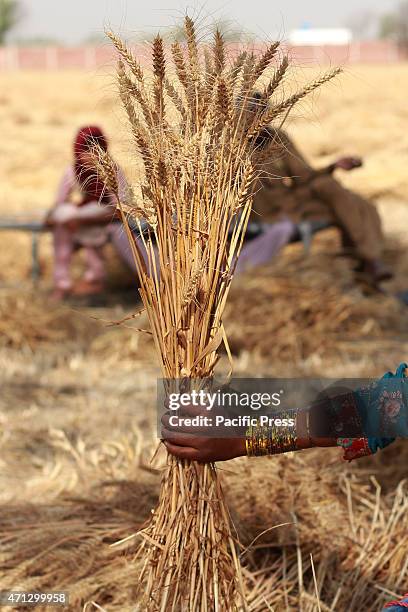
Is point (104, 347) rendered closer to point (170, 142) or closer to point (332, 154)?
point (170, 142)

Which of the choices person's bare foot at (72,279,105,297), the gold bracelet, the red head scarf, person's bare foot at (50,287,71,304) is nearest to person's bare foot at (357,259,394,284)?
person's bare foot at (72,279,105,297)

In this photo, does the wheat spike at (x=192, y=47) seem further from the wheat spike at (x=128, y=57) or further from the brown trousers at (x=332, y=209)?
the brown trousers at (x=332, y=209)

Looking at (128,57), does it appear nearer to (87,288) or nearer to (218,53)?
(218,53)

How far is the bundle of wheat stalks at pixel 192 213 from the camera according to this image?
139 centimetres

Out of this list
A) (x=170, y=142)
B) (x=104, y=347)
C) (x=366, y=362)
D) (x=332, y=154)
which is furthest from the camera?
(x=332, y=154)

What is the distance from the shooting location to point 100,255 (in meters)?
5.62

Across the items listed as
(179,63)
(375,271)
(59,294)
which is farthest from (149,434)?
(375,271)

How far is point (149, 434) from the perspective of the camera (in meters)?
3.05

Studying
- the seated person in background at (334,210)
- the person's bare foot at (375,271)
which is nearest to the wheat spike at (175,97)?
the seated person in background at (334,210)

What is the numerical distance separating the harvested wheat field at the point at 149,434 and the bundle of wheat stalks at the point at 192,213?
3.2 inches

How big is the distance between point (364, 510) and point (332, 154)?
6.89 metres

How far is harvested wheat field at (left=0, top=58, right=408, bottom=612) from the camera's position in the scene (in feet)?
6.24

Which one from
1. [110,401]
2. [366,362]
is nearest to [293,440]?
[110,401]

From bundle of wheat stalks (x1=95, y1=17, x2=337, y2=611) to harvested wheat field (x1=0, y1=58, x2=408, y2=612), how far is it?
8 centimetres
